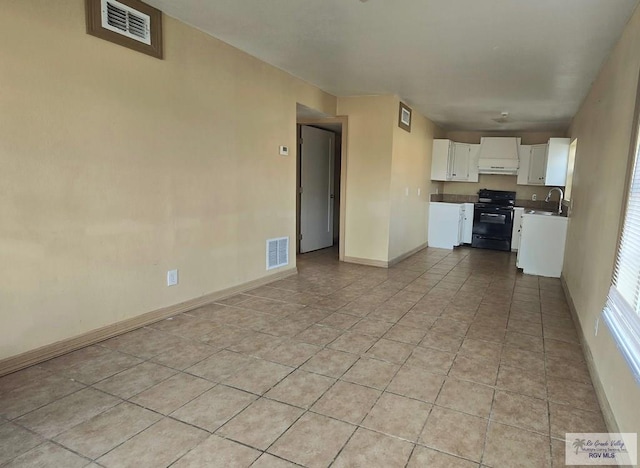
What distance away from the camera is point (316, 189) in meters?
6.71

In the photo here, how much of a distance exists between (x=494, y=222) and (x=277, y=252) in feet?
15.6

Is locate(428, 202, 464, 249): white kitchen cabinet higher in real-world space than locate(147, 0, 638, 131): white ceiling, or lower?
lower

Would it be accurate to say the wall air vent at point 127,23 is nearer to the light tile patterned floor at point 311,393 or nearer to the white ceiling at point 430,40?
the white ceiling at point 430,40

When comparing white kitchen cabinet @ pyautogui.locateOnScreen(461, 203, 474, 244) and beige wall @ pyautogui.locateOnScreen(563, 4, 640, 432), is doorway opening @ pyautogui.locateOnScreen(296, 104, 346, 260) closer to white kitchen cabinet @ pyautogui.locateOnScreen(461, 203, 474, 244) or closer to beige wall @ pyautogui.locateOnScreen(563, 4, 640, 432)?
white kitchen cabinet @ pyautogui.locateOnScreen(461, 203, 474, 244)

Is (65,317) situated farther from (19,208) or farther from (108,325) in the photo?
(19,208)

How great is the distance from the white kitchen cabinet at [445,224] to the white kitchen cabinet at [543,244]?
1.91 metres

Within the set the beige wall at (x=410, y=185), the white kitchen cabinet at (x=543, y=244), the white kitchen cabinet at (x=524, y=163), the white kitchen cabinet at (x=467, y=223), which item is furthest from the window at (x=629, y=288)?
the white kitchen cabinet at (x=524, y=163)

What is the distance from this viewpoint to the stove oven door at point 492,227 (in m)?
7.40

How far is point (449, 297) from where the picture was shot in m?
4.23

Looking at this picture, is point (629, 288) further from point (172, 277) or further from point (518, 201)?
point (518, 201)

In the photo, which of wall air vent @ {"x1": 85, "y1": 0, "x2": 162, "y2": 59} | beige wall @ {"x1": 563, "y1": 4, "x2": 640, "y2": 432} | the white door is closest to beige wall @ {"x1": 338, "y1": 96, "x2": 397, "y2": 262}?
the white door

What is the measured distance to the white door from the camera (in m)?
6.36

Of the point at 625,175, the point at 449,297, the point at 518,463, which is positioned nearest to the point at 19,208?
the point at 518,463

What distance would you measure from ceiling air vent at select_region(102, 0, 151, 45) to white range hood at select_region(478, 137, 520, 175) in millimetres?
6566
